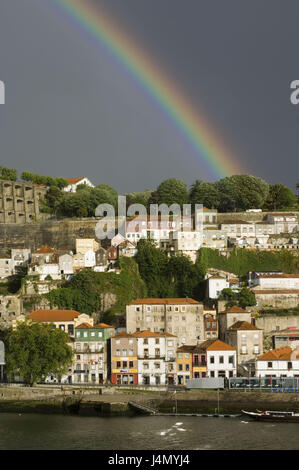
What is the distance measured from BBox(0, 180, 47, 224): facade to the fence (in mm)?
56412

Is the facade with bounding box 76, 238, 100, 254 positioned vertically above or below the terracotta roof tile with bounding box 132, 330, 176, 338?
above

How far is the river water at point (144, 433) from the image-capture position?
49250mm

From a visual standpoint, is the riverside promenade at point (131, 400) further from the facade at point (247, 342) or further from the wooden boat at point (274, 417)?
the facade at point (247, 342)

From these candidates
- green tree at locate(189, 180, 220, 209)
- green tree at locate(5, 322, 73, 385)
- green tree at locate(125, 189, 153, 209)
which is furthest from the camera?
green tree at locate(125, 189, 153, 209)

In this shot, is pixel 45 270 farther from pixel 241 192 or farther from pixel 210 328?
pixel 241 192

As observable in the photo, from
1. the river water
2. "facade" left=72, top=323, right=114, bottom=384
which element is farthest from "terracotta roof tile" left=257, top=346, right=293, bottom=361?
"facade" left=72, top=323, right=114, bottom=384

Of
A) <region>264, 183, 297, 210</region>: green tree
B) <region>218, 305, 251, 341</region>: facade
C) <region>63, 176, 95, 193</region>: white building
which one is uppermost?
<region>63, 176, 95, 193</region>: white building

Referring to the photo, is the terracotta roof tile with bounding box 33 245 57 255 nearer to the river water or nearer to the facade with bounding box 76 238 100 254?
the facade with bounding box 76 238 100 254

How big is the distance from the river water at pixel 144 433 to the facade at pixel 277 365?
446 inches

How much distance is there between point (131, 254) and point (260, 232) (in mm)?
18696

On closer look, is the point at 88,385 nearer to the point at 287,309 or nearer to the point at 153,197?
the point at 287,309

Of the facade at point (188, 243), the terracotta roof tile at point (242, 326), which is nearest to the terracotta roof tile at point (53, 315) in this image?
the terracotta roof tile at point (242, 326)

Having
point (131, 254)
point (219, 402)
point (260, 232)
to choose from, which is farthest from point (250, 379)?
point (260, 232)

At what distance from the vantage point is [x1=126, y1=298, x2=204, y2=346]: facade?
78.1m
